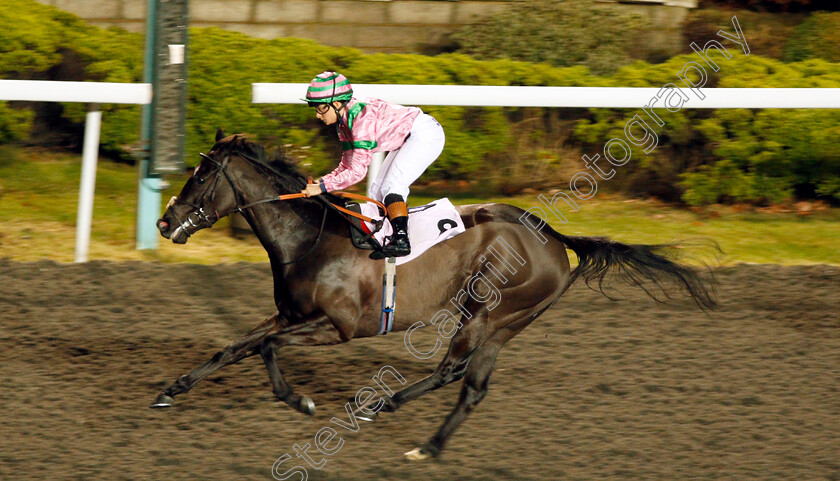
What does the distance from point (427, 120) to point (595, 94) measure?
2.44m

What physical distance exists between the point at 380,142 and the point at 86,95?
2709 mm

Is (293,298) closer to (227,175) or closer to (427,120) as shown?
(227,175)

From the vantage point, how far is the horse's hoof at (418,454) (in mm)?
3955

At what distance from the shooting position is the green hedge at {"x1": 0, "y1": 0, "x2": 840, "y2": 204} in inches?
285

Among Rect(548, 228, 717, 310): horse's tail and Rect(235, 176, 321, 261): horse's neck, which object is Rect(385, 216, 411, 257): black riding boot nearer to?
Rect(235, 176, 321, 261): horse's neck

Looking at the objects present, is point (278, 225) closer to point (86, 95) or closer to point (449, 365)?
point (449, 365)

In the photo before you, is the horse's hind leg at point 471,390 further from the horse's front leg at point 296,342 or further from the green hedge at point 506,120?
the green hedge at point 506,120

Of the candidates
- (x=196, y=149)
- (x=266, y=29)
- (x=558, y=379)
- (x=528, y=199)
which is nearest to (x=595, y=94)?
(x=528, y=199)

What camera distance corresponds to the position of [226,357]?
14.1ft

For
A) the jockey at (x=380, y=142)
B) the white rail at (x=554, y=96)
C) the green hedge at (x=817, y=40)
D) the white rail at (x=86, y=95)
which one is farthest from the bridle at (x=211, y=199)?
the green hedge at (x=817, y=40)

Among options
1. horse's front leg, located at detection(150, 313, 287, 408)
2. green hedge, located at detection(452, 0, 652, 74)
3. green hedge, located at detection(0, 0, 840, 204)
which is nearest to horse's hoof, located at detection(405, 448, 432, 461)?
horse's front leg, located at detection(150, 313, 287, 408)

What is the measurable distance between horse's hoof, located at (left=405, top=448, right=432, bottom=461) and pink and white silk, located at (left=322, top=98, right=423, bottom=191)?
1105mm

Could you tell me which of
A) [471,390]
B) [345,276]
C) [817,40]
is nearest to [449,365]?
[471,390]

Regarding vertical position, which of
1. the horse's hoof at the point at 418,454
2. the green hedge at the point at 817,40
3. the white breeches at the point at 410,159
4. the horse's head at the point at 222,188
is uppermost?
the green hedge at the point at 817,40
